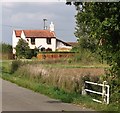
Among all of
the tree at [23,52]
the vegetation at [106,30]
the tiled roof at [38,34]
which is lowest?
the tree at [23,52]

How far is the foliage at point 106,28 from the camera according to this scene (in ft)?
47.7

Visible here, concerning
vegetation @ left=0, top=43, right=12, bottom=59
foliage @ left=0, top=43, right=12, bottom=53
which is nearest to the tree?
vegetation @ left=0, top=43, right=12, bottom=59

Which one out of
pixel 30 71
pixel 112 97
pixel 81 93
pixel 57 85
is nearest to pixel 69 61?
pixel 30 71

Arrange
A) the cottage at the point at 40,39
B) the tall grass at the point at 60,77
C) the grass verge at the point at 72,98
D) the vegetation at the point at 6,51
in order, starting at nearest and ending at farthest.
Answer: the grass verge at the point at 72,98
the tall grass at the point at 60,77
the vegetation at the point at 6,51
the cottage at the point at 40,39

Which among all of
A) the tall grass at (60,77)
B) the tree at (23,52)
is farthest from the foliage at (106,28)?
the tree at (23,52)

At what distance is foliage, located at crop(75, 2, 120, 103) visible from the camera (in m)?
14.5

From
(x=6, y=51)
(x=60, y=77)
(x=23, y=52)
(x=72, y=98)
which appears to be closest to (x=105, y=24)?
(x=72, y=98)

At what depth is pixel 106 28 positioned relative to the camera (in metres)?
14.6

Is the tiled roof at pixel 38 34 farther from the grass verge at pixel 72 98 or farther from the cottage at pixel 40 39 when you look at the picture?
the grass verge at pixel 72 98

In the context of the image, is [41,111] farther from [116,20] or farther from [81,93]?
[81,93]

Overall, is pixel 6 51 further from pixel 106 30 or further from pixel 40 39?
pixel 106 30

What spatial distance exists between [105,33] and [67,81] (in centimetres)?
838

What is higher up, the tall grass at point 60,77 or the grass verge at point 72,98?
the tall grass at point 60,77

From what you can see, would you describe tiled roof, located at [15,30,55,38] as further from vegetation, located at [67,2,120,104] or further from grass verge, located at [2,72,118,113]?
vegetation, located at [67,2,120,104]
